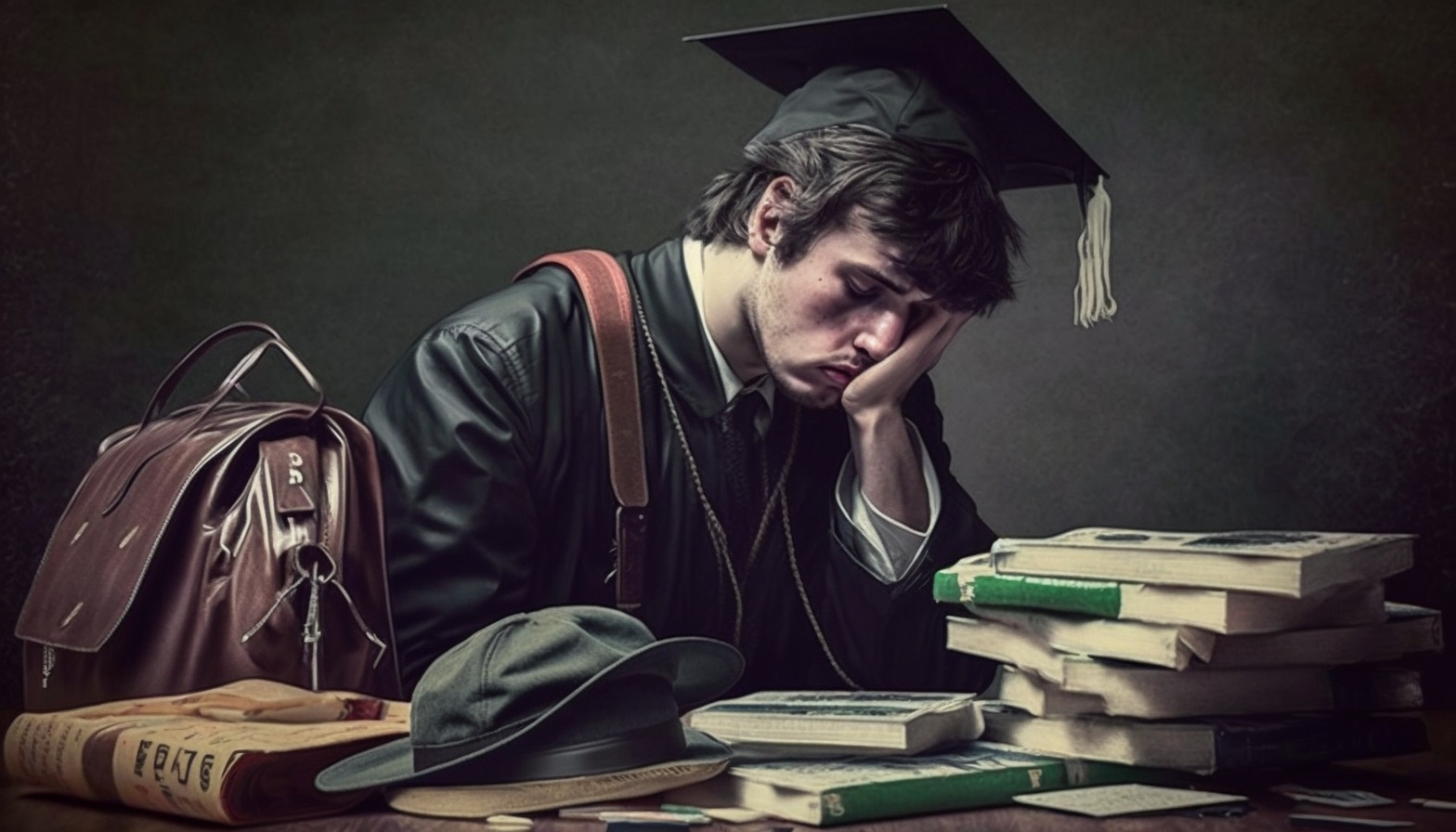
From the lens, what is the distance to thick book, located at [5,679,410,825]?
5.00 ft

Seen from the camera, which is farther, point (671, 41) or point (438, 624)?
point (671, 41)

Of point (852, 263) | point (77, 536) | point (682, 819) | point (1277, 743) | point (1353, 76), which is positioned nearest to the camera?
point (682, 819)

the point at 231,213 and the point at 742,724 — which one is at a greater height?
the point at 231,213

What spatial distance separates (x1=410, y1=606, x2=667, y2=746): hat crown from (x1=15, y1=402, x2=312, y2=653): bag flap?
1.75ft

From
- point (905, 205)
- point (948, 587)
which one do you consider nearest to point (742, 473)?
point (905, 205)

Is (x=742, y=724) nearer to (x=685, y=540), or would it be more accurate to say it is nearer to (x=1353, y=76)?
(x=685, y=540)

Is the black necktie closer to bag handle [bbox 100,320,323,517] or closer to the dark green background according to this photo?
the dark green background

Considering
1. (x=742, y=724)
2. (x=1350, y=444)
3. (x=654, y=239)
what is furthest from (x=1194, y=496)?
(x=742, y=724)

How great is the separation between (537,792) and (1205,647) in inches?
26.7

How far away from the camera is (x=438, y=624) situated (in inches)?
84.3

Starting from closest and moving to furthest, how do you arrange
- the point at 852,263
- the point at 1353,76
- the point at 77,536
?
the point at 77,536, the point at 852,263, the point at 1353,76

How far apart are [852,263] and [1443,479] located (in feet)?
3.53

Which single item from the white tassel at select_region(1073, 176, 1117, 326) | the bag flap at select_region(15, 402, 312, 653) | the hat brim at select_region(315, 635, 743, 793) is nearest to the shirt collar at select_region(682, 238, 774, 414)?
the white tassel at select_region(1073, 176, 1117, 326)

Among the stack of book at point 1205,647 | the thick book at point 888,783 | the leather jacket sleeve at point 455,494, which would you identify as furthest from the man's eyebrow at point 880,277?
the thick book at point 888,783
